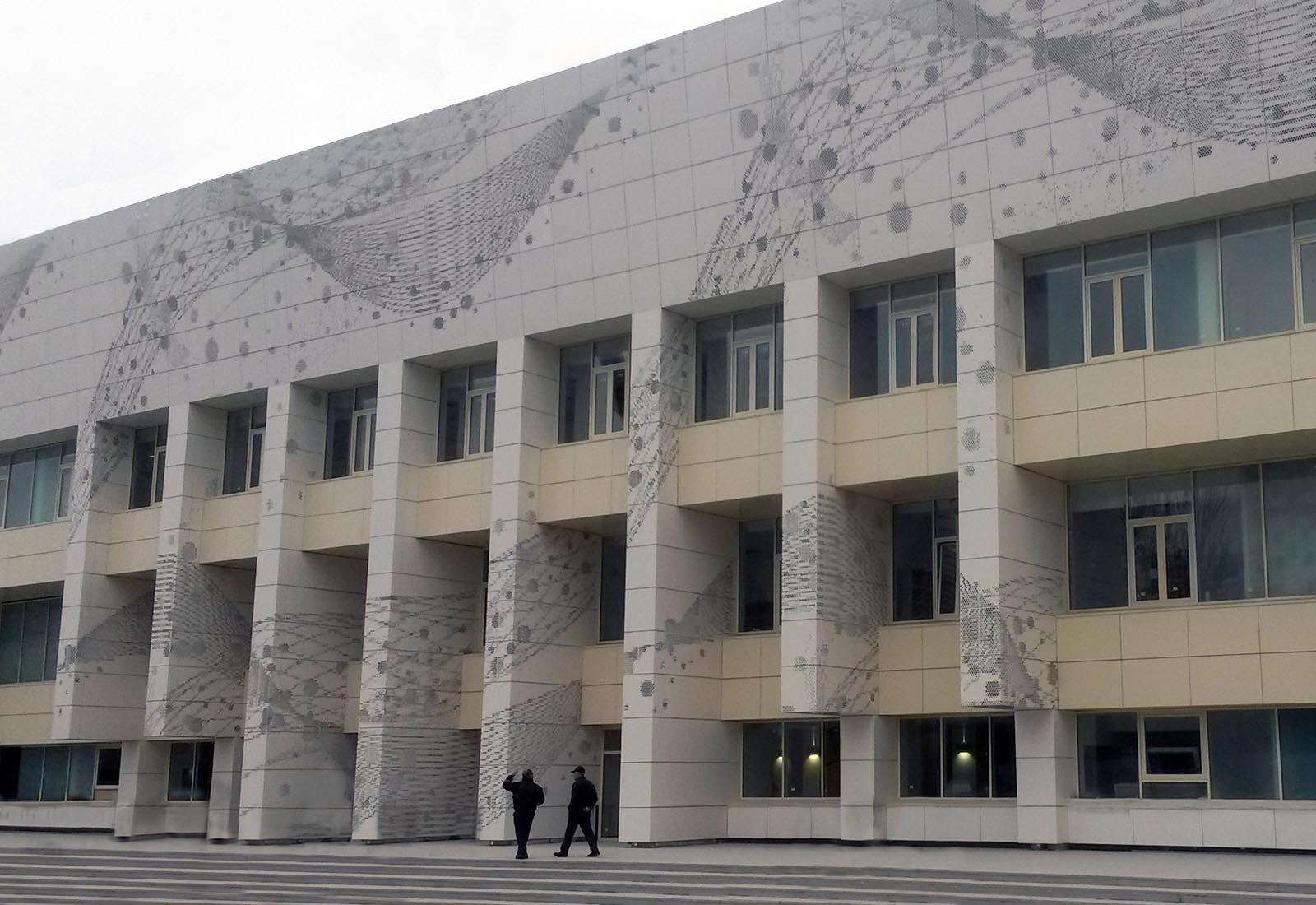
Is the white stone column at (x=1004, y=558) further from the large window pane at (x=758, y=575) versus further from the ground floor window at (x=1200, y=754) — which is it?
the large window pane at (x=758, y=575)

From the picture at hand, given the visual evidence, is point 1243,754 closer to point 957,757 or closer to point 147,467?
point 957,757

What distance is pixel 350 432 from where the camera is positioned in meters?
36.2

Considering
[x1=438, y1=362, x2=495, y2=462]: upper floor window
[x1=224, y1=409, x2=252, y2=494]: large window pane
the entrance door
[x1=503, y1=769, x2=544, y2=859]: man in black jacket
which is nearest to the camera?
[x1=503, y1=769, x2=544, y2=859]: man in black jacket

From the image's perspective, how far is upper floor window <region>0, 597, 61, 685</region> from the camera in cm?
4297

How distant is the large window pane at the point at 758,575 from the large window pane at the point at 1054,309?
6.50 metres

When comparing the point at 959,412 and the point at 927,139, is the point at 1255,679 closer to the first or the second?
the point at 959,412

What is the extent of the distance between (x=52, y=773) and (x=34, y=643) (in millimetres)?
3521

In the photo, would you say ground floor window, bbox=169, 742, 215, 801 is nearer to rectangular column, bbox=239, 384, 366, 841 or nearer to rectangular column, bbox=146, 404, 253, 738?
rectangular column, bbox=146, 404, 253, 738

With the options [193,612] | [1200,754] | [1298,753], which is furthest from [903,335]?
[193,612]

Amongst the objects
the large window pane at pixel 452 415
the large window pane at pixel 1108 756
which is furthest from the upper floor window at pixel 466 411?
the large window pane at pixel 1108 756

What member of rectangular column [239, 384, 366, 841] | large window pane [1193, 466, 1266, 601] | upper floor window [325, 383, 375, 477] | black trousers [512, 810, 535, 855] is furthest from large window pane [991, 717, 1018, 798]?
upper floor window [325, 383, 375, 477]

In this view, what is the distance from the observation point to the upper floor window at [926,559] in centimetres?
2825

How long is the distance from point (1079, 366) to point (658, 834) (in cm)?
1093

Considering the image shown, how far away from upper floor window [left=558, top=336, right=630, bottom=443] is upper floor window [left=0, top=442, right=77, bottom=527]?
51.8ft
